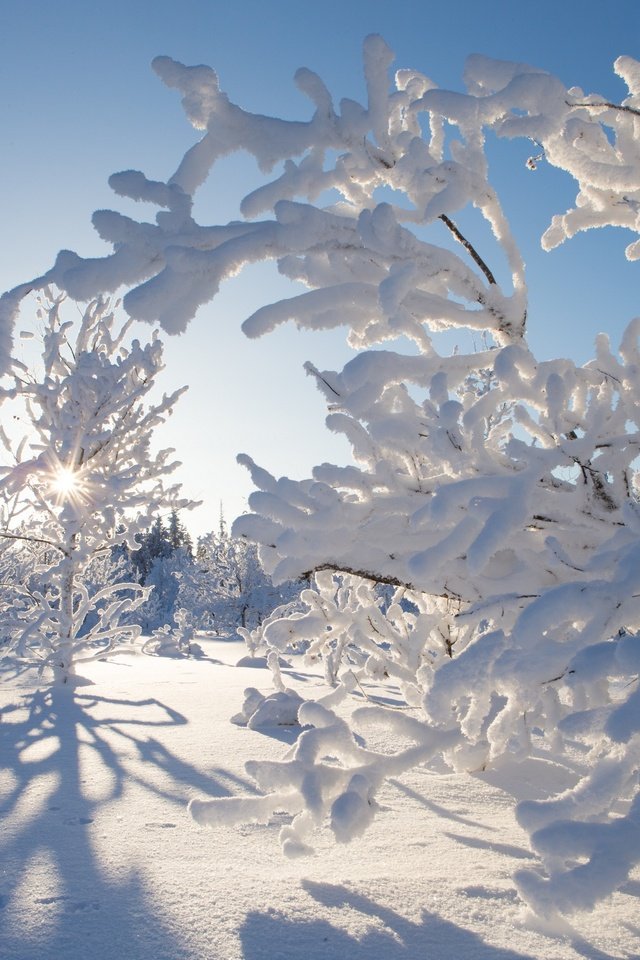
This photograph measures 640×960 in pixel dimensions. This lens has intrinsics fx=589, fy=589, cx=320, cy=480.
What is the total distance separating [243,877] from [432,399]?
59.1 inches

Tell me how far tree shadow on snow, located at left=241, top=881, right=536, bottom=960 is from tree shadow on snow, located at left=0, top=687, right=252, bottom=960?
0.21 meters

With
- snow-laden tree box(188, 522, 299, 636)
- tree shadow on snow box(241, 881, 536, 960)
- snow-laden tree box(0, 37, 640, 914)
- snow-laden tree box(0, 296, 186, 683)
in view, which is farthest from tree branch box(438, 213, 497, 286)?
snow-laden tree box(188, 522, 299, 636)

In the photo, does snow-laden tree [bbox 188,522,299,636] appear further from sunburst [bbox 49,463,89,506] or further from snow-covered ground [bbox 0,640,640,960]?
snow-covered ground [bbox 0,640,640,960]

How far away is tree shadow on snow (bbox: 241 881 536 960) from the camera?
1.34 metres

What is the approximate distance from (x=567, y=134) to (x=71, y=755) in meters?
3.80

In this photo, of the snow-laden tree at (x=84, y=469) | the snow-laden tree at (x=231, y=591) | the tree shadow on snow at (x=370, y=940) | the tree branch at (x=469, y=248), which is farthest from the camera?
the snow-laden tree at (x=231, y=591)

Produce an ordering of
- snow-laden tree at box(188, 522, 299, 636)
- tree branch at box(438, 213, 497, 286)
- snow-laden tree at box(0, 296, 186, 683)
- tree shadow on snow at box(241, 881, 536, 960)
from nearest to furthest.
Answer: tree shadow on snow at box(241, 881, 536, 960)
tree branch at box(438, 213, 497, 286)
snow-laden tree at box(0, 296, 186, 683)
snow-laden tree at box(188, 522, 299, 636)

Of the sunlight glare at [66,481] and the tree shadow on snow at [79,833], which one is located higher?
the sunlight glare at [66,481]

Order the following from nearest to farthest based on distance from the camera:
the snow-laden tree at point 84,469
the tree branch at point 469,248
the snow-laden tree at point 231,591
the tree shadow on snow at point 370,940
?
the tree shadow on snow at point 370,940 → the tree branch at point 469,248 → the snow-laden tree at point 84,469 → the snow-laden tree at point 231,591

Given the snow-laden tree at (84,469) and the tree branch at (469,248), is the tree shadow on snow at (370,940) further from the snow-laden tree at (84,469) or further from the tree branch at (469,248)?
the snow-laden tree at (84,469)

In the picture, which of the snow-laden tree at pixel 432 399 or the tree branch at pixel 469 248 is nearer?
the snow-laden tree at pixel 432 399

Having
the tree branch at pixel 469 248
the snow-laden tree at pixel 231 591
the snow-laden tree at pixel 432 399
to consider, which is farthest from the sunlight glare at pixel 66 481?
the snow-laden tree at pixel 231 591

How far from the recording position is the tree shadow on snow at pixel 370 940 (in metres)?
1.34

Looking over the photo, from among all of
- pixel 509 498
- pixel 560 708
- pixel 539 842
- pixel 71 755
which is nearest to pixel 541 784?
pixel 560 708
